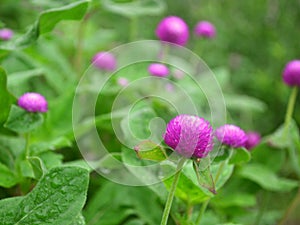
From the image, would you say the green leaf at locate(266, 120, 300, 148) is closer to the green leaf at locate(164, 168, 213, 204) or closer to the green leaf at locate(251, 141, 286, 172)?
the green leaf at locate(251, 141, 286, 172)

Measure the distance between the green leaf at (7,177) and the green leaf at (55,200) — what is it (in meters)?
0.16

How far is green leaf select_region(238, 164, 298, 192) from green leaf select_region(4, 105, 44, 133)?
1.83ft

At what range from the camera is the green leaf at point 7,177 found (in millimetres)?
897

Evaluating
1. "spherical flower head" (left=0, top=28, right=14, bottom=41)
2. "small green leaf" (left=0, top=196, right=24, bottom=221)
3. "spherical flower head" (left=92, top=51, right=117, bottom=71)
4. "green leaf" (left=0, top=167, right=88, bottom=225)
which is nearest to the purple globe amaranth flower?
"green leaf" (left=0, top=167, right=88, bottom=225)

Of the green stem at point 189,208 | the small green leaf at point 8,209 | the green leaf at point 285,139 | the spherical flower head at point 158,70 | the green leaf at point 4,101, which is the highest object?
the green leaf at point 4,101

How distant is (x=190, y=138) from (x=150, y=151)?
0.19ft

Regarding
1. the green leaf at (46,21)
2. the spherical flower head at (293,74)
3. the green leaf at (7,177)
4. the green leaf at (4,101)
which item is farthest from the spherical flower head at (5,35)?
the spherical flower head at (293,74)

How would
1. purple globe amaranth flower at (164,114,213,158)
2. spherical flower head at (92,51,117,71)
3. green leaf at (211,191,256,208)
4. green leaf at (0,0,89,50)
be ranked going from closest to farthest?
purple globe amaranth flower at (164,114,213,158) → green leaf at (0,0,89,50) → green leaf at (211,191,256,208) → spherical flower head at (92,51,117,71)

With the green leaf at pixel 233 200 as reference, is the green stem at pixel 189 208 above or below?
above

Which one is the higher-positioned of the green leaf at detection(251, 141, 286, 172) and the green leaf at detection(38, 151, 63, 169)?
the green leaf at detection(38, 151, 63, 169)

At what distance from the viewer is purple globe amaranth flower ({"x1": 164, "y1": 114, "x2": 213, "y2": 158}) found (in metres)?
0.68

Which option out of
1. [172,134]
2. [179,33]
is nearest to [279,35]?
[179,33]

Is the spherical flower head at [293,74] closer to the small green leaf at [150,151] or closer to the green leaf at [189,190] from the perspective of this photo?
the green leaf at [189,190]

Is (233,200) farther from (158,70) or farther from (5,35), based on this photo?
(5,35)
